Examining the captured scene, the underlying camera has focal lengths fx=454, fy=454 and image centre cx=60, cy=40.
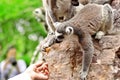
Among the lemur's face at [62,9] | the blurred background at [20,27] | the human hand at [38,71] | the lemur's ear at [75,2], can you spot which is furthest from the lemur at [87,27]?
the blurred background at [20,27]

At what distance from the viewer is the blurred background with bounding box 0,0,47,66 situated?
829 inches

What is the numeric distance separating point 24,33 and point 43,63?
18.4 m

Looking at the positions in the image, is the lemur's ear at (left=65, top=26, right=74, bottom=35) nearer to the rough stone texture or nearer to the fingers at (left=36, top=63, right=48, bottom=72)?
the rough stone texture

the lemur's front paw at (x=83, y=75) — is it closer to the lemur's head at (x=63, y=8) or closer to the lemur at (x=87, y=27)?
the lemur at (x=87, y=27)

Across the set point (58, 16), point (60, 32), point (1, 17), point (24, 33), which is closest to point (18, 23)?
point (24, 33)

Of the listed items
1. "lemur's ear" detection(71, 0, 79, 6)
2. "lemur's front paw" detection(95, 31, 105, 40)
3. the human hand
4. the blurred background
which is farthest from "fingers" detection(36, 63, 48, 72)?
the blurred background

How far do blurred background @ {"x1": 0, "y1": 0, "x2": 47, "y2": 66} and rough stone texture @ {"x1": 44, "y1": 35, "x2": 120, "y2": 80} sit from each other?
1468 centimetres

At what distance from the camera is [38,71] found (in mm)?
5273

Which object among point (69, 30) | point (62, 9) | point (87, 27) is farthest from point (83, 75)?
point (62, 9)

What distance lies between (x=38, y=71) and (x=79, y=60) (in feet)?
1.70

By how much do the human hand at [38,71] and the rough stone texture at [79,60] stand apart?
0.24 feet

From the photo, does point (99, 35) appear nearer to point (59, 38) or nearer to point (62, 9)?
point (59, 38)

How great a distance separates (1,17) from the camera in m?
21.7

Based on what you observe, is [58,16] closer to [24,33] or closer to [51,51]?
[51,51]
